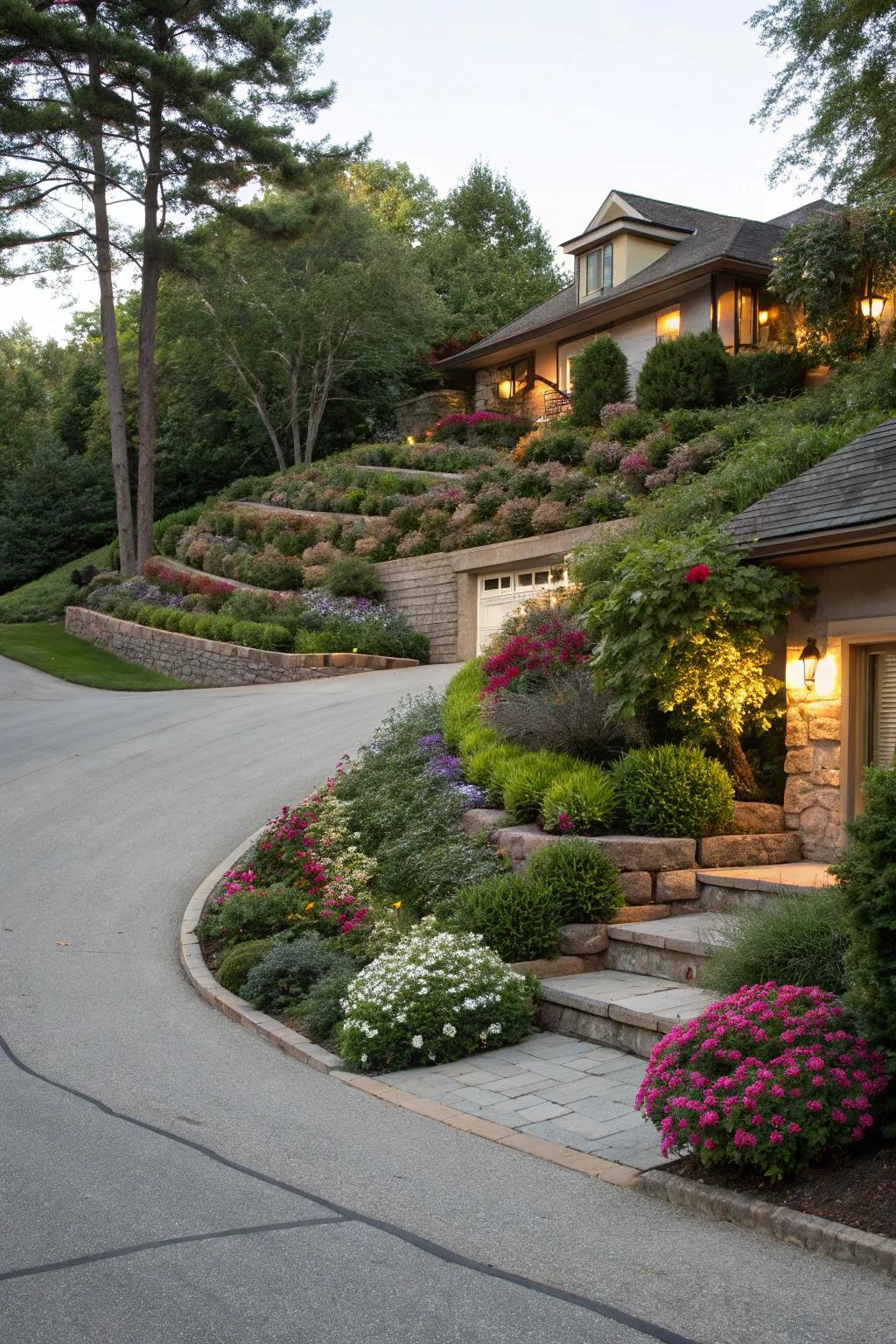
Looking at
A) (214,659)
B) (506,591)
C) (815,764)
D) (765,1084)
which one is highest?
(506,591)

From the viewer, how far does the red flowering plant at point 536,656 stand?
425 inches

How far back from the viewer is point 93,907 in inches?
378

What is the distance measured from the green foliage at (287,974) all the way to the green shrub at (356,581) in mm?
15298

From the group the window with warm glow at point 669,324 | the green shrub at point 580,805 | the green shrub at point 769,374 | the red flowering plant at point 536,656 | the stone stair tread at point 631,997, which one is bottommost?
the stone stair tread at point 631,997

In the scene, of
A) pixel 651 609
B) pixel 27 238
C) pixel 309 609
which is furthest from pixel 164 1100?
pixel 27 238

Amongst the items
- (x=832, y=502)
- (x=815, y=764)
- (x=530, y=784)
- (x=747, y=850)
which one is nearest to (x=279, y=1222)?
(x=530, y=784)

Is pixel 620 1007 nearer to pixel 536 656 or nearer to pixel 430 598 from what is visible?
pixel 536 656

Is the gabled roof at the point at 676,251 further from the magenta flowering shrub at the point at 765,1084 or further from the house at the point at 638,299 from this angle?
the magenta flowering shrub at the point at 765,1084

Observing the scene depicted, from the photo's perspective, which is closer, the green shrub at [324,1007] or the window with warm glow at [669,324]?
the green shrub at [324,1007]

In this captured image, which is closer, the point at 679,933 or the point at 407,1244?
the point at 407,1244

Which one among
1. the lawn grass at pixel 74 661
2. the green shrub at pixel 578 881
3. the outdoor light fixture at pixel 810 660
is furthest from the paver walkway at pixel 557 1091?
the lawn grass at pixel 74 661

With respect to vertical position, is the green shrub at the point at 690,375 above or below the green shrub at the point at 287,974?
above

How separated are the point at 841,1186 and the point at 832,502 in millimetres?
5462

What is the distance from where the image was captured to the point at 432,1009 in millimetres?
6582
